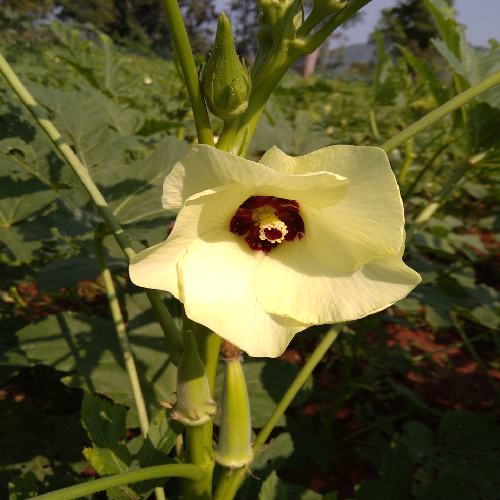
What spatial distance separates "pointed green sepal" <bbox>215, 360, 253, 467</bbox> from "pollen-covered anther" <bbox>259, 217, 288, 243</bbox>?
298mm

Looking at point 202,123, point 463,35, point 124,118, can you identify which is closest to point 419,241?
point 463,35

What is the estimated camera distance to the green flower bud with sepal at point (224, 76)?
69 cm

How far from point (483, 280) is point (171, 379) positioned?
4.12m

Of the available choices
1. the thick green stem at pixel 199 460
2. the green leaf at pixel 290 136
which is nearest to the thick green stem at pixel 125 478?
the thick green stem at pixel 199 460

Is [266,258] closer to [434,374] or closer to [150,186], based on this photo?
[150,186]

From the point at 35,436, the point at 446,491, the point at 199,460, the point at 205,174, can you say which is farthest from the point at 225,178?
the point at 35,436

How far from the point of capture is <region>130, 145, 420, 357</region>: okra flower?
634 mm

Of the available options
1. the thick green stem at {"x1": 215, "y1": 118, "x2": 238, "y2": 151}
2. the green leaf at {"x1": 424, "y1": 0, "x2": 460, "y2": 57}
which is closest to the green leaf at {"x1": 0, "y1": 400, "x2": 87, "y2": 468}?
the thick green stem at {"x1": 215, "y1": 118, "x2": 238, "y2": 151}

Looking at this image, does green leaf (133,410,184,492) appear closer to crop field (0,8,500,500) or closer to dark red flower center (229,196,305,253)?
crop field (0,8,500,500)

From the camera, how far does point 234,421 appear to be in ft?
3.12

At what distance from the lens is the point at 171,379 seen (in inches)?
59.9

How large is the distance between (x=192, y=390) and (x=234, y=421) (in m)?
0.19

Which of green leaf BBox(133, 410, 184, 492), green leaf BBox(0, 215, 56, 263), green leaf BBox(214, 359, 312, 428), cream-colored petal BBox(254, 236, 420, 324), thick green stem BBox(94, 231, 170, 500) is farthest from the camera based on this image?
green leaf BBox(214, 359, 312, 428)

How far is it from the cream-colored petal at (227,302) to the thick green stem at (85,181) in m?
Answer: 0.16
